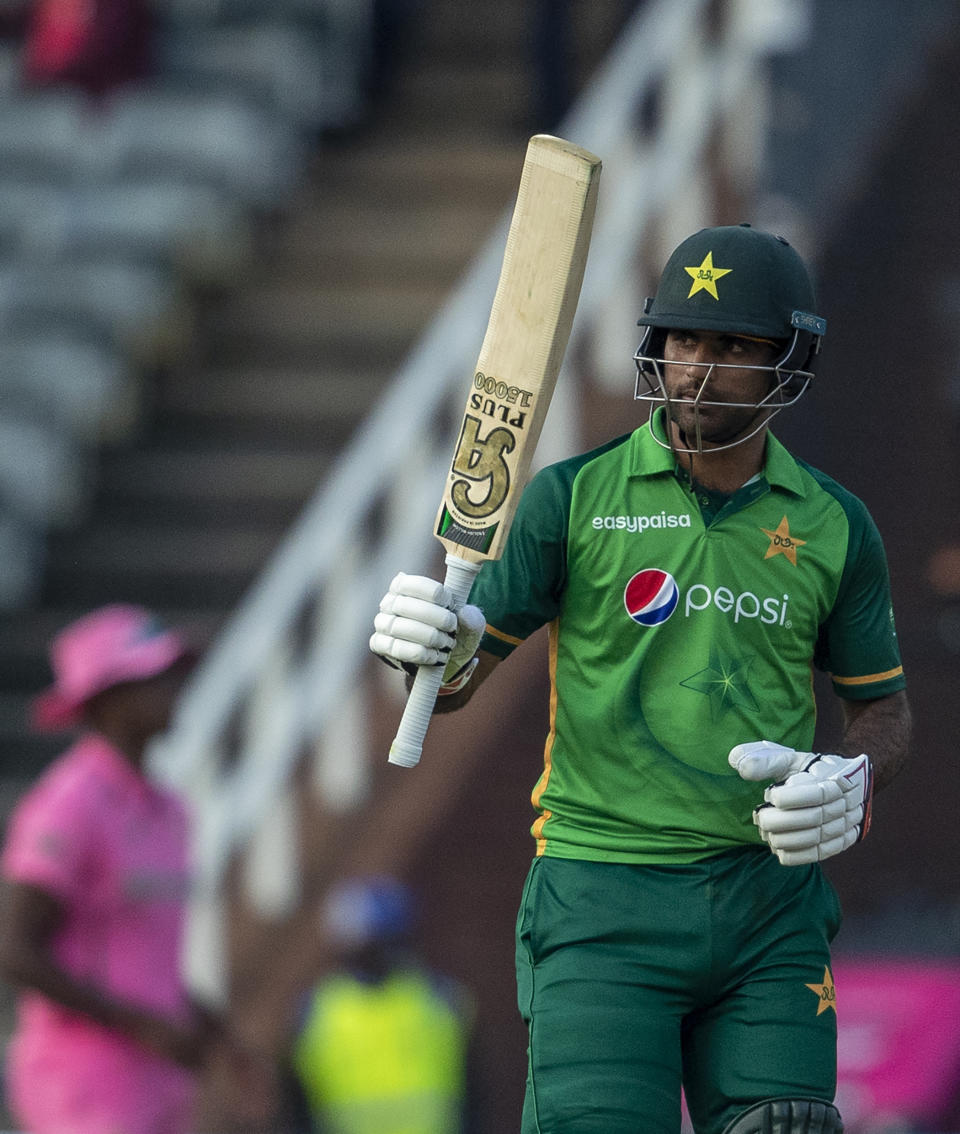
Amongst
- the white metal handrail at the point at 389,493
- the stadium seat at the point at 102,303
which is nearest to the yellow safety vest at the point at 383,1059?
the white metal handrail at the point at 389,493

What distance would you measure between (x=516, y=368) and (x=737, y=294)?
0.34 m

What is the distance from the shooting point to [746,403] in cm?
327

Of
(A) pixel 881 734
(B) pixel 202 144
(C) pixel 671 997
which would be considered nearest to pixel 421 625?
(C) pixel 671 997

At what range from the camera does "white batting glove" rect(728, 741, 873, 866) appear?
2.98 metres

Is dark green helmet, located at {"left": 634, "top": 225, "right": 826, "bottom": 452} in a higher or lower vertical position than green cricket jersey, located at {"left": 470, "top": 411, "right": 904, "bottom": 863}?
higher

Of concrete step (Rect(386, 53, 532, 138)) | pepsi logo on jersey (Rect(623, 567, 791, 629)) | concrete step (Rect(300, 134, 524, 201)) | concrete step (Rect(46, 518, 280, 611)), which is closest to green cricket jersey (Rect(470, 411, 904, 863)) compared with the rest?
→ pepsi logo on jersey (Rect(623, 567, 791, 629))

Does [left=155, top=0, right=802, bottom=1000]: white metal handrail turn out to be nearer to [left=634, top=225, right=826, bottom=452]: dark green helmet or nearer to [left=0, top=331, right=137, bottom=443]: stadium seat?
[left=0, top=331, right=137, bottom=443]: stadium seat

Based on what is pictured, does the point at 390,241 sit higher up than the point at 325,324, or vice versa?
the point at 390,241

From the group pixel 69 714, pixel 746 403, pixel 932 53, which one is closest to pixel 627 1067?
pixel 746 403

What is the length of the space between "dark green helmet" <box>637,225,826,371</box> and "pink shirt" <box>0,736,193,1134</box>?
1927 millimetres

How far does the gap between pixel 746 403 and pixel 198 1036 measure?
84.4 inches

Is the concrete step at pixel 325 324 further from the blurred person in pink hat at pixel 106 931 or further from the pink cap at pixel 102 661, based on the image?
the blurred person in pink hat at pixel 106 931

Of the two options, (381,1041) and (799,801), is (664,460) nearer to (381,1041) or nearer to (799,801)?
(799,801)

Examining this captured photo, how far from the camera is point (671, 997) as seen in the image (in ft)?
10.4
